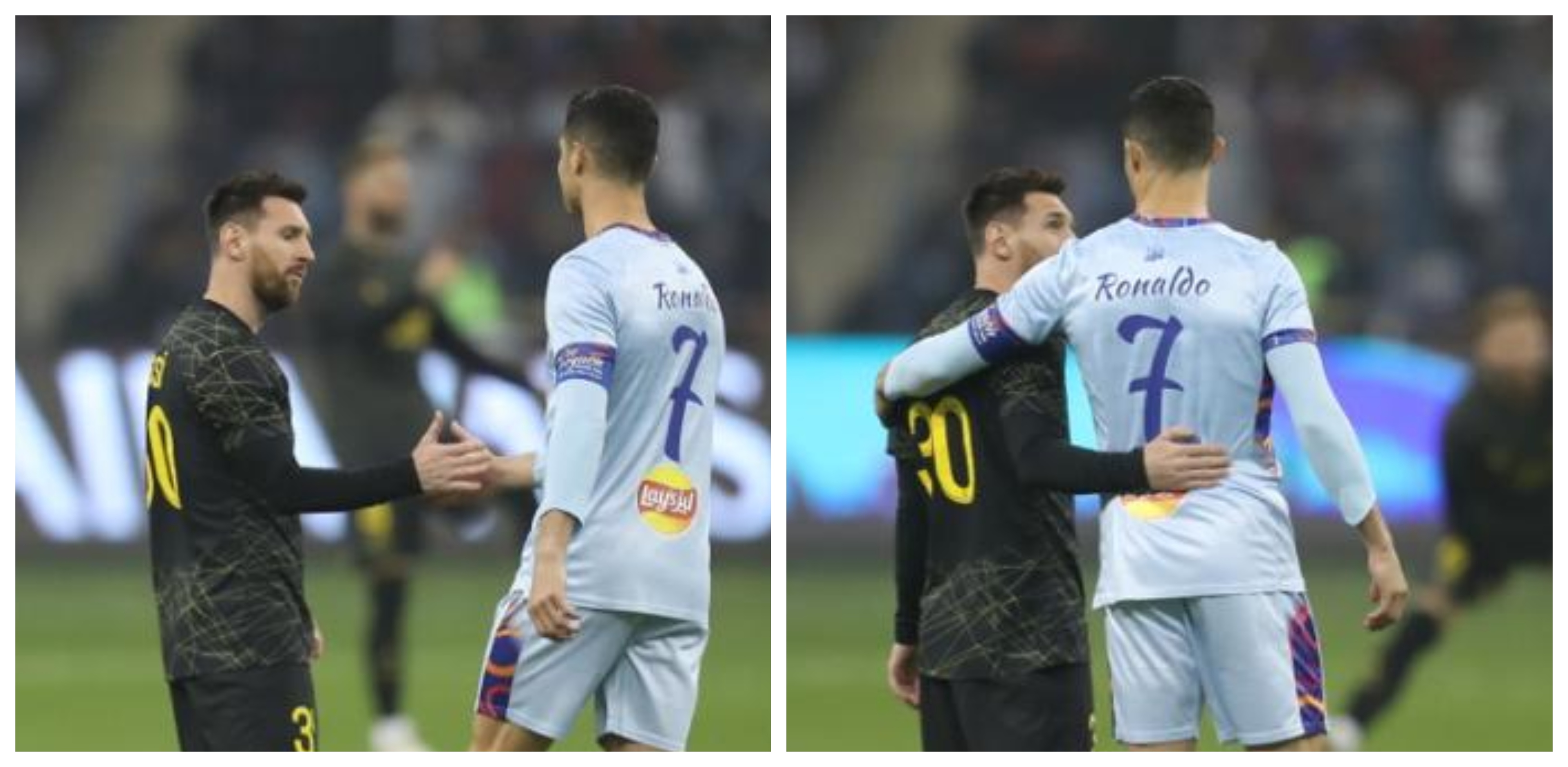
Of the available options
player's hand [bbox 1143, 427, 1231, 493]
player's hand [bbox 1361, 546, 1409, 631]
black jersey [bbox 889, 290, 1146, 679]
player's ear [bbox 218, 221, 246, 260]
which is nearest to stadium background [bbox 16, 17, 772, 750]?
black jersey [bbox 889, 290, 1146, 679]

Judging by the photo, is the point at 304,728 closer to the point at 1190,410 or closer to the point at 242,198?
the point at 242,198

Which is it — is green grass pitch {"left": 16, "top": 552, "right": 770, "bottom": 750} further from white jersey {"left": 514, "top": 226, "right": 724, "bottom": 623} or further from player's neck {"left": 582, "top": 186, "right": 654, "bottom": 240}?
player's neck {"left": 582, "top": 186, "right": 654, "bottom": 240}

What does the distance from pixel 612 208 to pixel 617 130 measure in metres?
0.14

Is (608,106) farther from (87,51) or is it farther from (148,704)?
(87,51)

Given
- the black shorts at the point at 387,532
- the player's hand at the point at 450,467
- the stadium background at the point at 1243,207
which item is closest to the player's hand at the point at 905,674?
the player's hand at the point at 450,467

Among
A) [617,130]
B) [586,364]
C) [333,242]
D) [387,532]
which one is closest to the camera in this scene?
[586,364]

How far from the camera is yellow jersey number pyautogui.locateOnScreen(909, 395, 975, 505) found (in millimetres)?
5406

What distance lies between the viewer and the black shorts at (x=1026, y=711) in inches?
214

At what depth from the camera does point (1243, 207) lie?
1762cm

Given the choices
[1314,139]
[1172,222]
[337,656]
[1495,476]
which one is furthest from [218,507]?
[1314,139]

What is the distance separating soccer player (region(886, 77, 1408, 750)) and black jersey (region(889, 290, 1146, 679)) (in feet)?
0.27

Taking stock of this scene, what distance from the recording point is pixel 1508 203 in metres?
17.3
